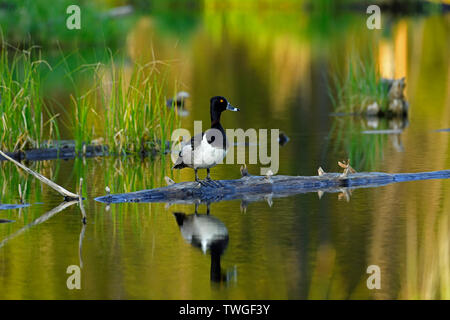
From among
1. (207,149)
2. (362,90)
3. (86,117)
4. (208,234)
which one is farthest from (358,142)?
(208,234)

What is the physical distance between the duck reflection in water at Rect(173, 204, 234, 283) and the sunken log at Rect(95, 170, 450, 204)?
12.2 inches

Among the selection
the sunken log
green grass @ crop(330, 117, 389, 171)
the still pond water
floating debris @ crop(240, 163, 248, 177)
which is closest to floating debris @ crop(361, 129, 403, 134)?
green grass @ crop(330, 117, 389, 171)

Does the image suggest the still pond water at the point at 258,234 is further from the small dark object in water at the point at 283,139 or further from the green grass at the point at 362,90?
the green grass at the point at 362,90

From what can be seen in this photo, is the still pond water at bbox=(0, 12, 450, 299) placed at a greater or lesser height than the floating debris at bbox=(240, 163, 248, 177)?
lesser

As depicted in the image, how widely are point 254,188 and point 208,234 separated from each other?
73.0 inches

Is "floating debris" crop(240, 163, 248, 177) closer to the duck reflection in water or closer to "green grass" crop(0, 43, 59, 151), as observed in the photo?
the duck reflection in water

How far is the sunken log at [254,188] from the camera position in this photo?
11367 mm

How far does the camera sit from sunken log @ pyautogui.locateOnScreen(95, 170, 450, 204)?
37.3ft

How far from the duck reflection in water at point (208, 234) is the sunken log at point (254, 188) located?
31 cm

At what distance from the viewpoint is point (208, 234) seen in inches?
392

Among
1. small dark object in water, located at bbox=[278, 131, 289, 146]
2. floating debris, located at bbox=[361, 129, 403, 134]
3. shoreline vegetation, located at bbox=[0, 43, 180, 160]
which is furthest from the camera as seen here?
floating debris, located at bbox=[361, 129, 403, 134]

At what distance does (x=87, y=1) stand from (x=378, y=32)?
12.8 m

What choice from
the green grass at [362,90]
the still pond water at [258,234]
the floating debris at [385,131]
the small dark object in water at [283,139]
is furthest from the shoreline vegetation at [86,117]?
the green grass at [362,90]

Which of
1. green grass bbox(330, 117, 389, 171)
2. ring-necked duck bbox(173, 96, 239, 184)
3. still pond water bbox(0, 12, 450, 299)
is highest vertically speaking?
ring-necked duck bbox(173, 96, 239, 184)
